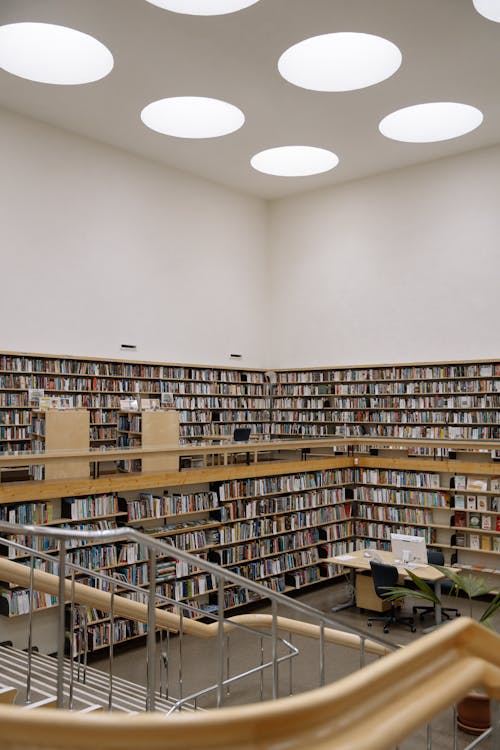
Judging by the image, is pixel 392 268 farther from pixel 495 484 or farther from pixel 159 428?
pixel 159 428

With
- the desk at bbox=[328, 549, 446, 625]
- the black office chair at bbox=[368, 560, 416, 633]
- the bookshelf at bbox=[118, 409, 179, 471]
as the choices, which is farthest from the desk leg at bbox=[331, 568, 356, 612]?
the bookshelf at bbox=[118, 409, 179, 471]

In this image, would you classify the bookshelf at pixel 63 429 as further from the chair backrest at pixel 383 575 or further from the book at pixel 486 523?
the book at pixel 486 523

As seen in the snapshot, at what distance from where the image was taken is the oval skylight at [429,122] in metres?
10.7

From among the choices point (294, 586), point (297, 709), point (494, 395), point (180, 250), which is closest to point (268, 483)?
point (294, 586)

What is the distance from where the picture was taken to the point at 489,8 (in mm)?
7637

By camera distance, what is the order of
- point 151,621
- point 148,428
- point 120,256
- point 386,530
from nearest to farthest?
1. point 151,621
2. point 148,428
3. point 386,530
4. point 120,256

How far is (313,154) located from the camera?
1255 centimetres

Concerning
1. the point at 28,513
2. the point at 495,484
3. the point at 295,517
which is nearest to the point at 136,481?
the point at 28,513

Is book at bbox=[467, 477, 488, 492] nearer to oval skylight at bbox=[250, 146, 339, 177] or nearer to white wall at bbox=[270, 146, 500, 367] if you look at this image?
white wall at bbox=[270, 146, 500, 367]

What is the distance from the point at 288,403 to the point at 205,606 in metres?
6.51

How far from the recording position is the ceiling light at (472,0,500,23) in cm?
753

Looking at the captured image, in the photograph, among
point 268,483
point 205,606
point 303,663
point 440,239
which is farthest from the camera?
point 440,239

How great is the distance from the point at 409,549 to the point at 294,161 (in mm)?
8159

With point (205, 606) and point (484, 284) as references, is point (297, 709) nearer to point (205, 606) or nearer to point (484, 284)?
point (205, 606)
